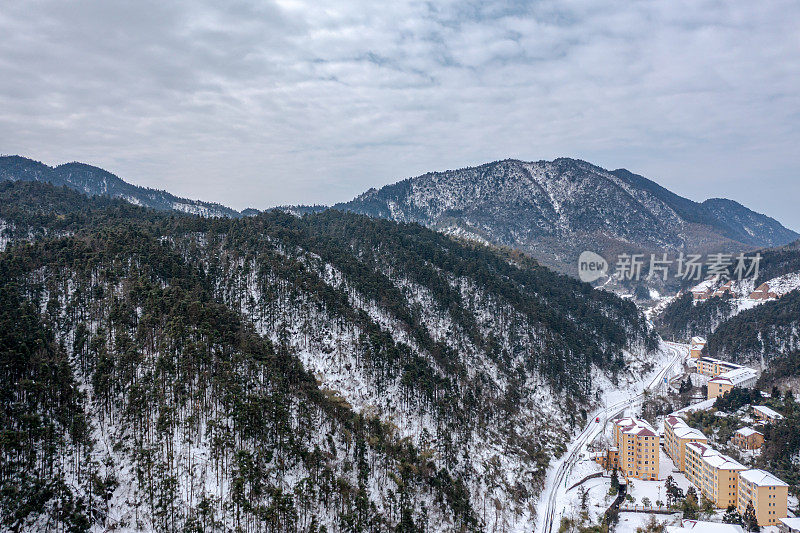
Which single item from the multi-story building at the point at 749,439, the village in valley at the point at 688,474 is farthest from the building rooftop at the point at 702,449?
the multi-story building at the point at 749,439

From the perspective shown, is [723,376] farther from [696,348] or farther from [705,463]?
[705,463]

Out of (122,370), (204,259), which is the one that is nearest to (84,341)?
(122,370)

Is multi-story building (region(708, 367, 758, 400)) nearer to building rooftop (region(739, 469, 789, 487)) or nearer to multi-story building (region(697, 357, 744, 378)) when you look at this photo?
multi-story building (region(697, 357, 744, 378))

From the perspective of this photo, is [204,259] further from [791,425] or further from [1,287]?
[791,425]

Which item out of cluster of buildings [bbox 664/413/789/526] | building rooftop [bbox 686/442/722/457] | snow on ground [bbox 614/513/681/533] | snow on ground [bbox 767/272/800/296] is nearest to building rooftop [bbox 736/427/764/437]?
cluster of buildings [bbox 664/413/789/526]

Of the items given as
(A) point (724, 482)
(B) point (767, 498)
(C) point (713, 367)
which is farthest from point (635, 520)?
(C) point (713, 367)
